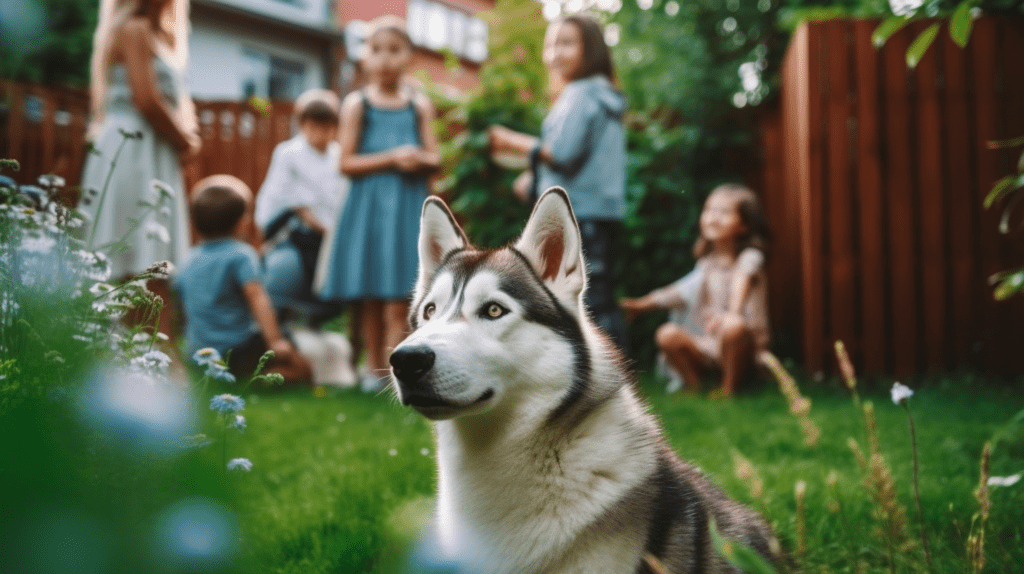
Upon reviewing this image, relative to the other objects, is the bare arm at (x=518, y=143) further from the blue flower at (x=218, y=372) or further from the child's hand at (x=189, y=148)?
the blue flower at (x=218, y=372)

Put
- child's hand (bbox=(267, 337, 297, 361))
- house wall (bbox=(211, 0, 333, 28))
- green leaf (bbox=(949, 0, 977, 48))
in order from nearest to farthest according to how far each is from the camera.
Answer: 1. green leaf (bbox=(949, 0, 977, 48))
2. child's hand (bbox=(267, 337, 297, 361))
3. house wall (bbox=(211, 0, 333, 28))

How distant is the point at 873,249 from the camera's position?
6113mm

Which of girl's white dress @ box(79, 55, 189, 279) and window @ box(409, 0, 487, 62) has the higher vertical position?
window @ box(409, 0, 487, 62)

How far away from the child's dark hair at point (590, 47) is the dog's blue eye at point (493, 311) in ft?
10.9

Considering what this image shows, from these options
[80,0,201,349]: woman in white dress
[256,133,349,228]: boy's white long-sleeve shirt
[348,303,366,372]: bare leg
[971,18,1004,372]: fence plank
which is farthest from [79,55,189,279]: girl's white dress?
[971,18,1004,372]: fence plank

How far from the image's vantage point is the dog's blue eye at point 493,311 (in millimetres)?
1710

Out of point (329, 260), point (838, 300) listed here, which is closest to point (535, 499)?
point (329, 260)

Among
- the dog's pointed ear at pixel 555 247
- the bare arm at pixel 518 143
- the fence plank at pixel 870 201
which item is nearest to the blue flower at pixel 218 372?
the dog's pointed ear at pixel 555 247

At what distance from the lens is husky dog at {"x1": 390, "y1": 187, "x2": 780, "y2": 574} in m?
1.52

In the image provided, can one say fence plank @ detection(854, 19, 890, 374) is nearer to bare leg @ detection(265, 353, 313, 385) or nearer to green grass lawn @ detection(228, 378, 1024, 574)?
green grass lawn @ detection(228, 378, 1024, 574)

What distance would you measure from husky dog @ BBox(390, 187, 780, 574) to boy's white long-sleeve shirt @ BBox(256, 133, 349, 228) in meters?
4.78

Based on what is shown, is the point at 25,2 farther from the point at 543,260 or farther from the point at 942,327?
the point at 942,327

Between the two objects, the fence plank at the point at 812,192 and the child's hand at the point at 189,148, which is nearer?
the child's hand at the point at 189,148

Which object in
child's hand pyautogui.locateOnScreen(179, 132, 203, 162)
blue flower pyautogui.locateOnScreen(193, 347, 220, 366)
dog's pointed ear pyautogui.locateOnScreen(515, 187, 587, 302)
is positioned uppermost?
child's hand pyautogui.locateOnScreen(179, 132, 203, 162)
